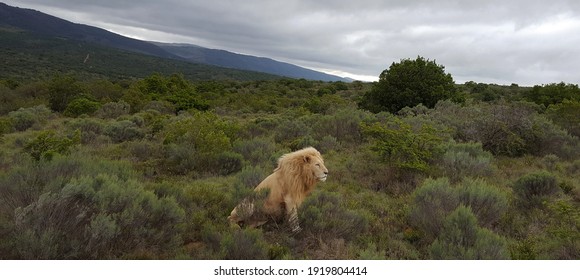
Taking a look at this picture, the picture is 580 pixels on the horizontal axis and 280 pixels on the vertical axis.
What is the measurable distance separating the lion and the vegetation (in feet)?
0.67

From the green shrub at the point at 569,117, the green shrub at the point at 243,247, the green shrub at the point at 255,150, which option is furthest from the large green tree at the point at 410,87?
the green shrub at the point at 243,247

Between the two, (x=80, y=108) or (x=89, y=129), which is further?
(x=80, y=108)

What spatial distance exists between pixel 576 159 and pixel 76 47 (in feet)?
530

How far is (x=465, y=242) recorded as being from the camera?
14.7 ft

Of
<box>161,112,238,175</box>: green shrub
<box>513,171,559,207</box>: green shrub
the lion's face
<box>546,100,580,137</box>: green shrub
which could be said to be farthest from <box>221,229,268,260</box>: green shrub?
<box>546,100,580,137</box>: green shrub

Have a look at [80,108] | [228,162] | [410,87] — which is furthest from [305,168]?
[80,108]

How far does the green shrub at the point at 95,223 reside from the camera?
3.75 m

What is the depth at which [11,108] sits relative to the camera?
24219mm

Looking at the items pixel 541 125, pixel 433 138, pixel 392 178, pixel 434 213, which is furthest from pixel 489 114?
pixel 434 213

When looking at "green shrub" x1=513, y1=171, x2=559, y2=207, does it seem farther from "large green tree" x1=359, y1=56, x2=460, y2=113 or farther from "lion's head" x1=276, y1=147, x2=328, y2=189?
"large green tree" x1=359, y1=56, x2=460, y2=113

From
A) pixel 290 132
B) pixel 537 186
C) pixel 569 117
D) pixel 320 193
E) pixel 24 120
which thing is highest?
pixel 569 117

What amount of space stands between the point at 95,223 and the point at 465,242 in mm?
4236

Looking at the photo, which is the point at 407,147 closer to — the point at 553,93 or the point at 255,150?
the point at 255,150
